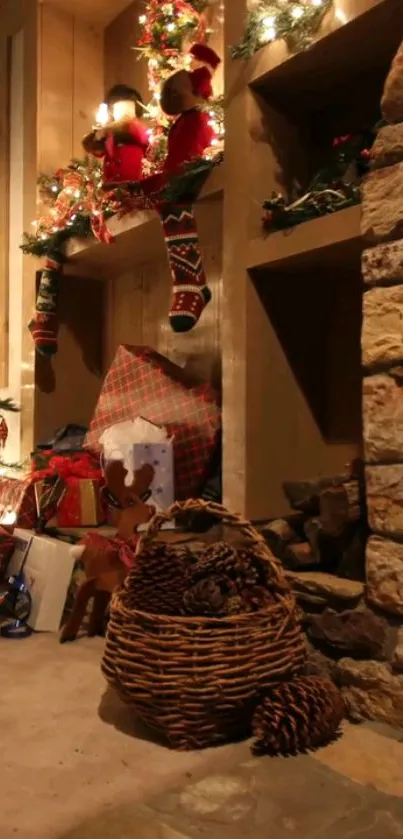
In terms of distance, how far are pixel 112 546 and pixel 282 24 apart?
140 centimetres

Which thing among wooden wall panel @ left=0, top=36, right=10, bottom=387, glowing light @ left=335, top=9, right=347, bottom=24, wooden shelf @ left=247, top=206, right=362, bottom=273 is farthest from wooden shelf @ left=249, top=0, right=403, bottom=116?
wooden wall panel @ left=0, top=36, right=10, bottom=387

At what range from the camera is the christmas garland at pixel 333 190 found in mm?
1716

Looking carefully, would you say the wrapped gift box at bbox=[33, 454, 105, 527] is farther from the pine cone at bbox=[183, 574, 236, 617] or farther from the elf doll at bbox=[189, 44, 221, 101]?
the elf doll at bbox=[189, 44, 221, 101]

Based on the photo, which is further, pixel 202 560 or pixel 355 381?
pixel 355 381

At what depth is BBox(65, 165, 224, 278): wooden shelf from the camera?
2176 mm

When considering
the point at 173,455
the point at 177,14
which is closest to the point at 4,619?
the point at 173,455

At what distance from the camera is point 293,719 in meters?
1.38

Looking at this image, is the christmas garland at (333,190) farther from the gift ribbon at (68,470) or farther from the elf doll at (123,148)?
the gift ribbon at (68,470)

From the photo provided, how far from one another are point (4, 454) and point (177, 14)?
202 centimetres

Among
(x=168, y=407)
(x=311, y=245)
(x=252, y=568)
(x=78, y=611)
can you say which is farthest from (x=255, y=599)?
(x=168, y=407)

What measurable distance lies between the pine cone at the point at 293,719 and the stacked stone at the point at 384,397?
→ 5.1 inches

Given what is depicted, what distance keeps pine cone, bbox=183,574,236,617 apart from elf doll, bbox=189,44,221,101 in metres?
1.44

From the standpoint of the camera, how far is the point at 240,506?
1935 millimetres

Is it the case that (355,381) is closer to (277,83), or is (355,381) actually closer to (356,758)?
(277,83)
